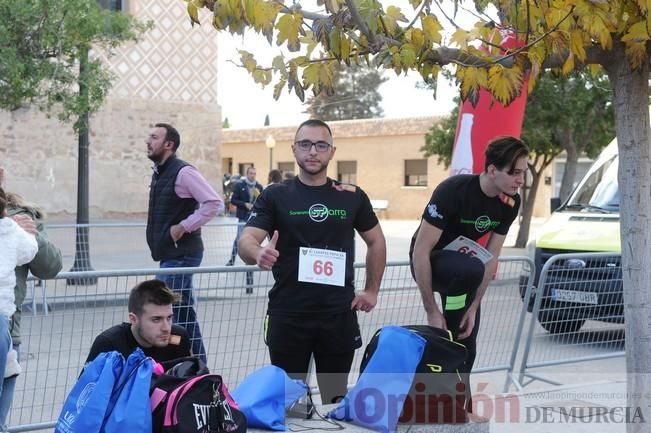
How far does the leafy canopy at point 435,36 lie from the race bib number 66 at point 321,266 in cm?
85

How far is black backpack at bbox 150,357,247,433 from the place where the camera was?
12.6ft

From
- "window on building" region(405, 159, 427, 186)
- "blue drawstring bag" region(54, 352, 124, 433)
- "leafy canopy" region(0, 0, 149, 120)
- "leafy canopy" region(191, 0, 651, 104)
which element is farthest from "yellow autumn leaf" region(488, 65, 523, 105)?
"window on building" region(405, 159, 427, 186)

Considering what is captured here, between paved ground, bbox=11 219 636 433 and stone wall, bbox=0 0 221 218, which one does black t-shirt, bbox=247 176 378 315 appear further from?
stone wall, bbox=0 0 221 218

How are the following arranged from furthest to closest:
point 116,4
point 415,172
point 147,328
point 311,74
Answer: point 415,172
point 116,4
point 147,328
point 311,74

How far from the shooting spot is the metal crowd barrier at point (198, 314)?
5949mm

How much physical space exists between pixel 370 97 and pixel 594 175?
71.9m

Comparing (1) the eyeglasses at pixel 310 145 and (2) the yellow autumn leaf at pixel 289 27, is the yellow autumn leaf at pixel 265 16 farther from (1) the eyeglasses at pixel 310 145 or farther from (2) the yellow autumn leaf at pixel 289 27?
(1) the eyeglasses at pixel 310 145

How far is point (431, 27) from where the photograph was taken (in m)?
4.08

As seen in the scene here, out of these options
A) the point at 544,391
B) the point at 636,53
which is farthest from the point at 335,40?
the point at 544,391

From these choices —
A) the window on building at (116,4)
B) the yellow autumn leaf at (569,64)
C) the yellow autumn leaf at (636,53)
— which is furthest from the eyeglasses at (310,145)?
the window on building at (116,4)

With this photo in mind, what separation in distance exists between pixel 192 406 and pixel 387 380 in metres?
1.06

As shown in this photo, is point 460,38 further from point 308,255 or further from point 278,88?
point 308,255

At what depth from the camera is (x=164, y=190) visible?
7016mm


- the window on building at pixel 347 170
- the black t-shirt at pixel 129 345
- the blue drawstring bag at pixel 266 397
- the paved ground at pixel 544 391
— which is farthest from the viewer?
the window on building at pixel 347 170
